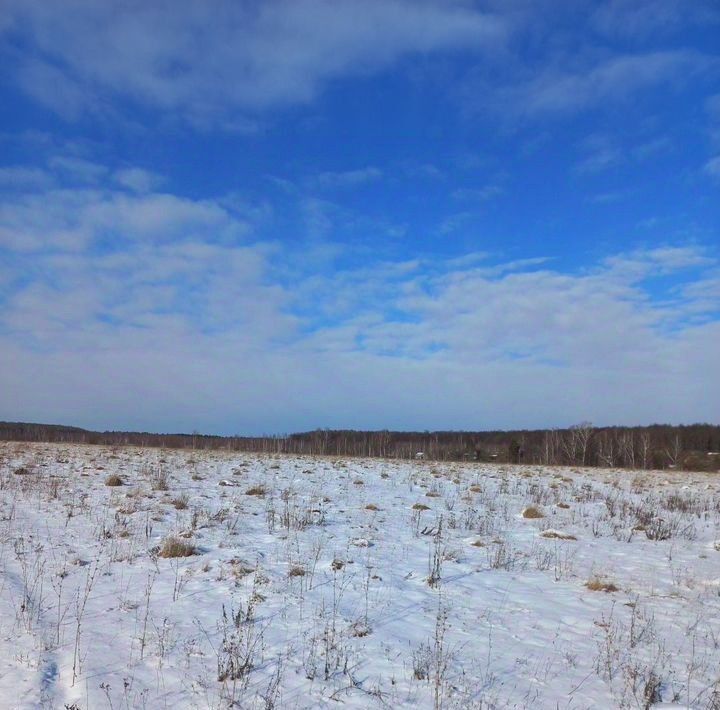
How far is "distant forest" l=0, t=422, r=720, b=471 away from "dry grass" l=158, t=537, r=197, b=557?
41.7 metres

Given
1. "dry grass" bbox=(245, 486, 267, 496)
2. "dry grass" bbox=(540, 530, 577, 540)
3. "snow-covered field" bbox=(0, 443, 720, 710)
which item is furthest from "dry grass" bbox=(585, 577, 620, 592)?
"dry grass" bbox=(245, 486, 267, 496)

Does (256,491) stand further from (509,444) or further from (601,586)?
(509,444)

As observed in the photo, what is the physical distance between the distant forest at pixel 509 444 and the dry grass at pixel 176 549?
1642 inches

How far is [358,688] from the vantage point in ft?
13.8

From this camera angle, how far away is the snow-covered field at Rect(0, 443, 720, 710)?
420cm

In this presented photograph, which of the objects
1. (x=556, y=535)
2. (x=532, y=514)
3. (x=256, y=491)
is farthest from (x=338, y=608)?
(x=532, y=514)

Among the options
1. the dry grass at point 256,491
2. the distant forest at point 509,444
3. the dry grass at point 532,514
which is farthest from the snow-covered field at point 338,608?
the distant forest at point 509,444

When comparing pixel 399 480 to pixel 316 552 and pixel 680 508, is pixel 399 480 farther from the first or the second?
pixel 316 552

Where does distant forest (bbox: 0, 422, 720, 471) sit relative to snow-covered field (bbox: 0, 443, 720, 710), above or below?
below

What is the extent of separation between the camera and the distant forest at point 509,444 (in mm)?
66188

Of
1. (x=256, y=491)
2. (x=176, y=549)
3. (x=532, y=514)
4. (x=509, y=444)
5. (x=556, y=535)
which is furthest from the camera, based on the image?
(x=509, y=444)

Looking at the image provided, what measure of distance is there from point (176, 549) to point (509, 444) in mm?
87357

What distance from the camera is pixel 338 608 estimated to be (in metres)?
5.91

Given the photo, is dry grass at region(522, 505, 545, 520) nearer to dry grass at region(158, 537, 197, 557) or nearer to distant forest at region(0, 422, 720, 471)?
dry grass at region(158, 537, 197, 557)
